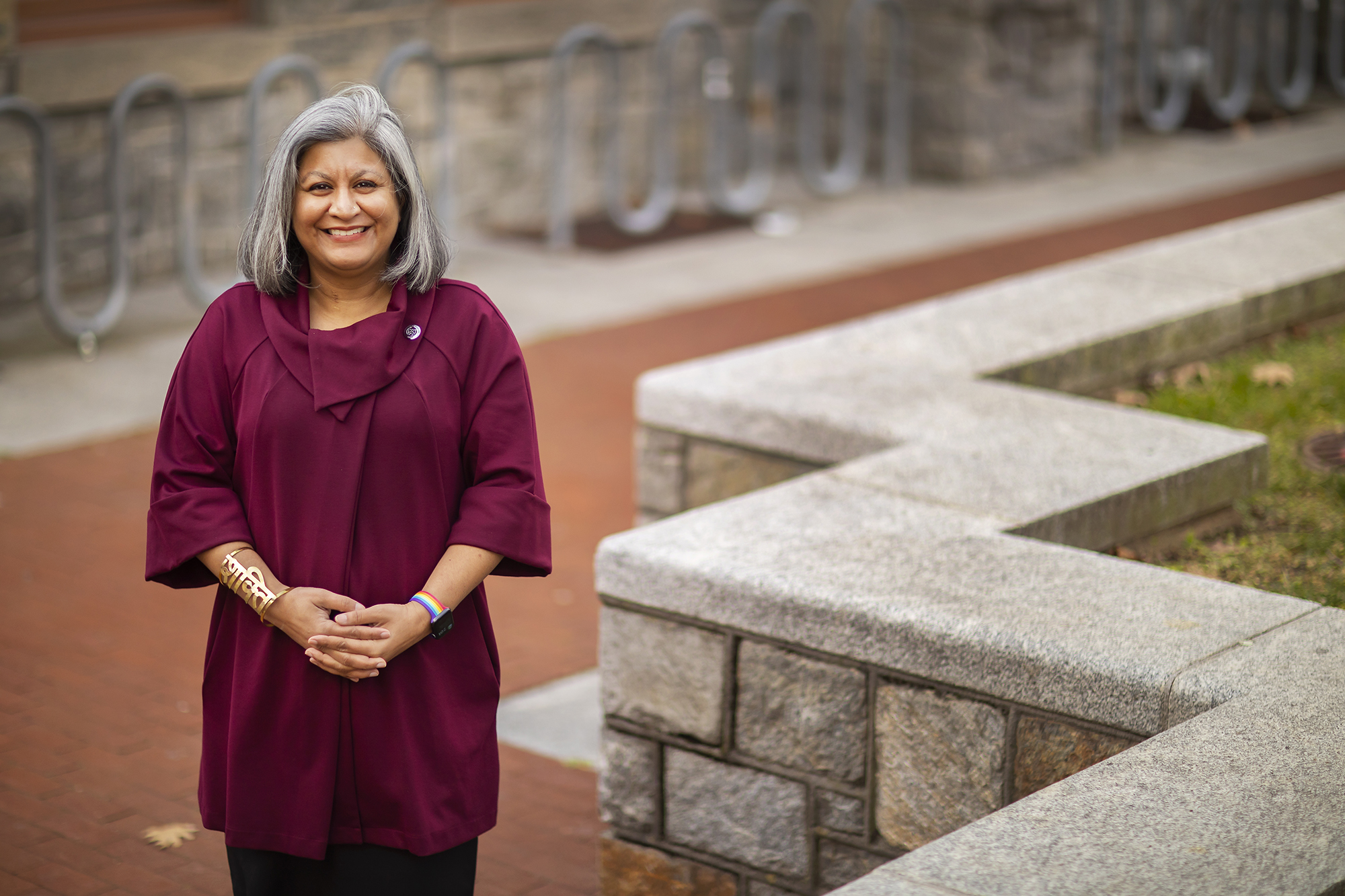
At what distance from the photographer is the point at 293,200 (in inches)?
103

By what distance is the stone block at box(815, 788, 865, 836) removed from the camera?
3.34 metres

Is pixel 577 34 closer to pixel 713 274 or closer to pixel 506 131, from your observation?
pixel 506 131

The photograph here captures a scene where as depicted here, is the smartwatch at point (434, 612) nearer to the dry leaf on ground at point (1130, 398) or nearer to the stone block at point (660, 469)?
the stone block at point (660, 469)

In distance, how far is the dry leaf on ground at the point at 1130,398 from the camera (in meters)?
5.21

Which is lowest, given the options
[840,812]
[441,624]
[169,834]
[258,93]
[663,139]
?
[169,834]

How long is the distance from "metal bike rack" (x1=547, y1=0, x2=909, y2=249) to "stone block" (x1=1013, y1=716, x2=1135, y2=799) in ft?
24.6

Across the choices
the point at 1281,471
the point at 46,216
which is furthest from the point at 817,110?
the point at 1281,471

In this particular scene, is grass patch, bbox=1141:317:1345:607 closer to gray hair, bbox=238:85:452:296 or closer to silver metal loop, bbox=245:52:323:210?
gray hair, bbox=238:85:452:296

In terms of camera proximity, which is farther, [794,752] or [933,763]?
[794,752]

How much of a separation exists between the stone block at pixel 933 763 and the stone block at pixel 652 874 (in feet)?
1.48

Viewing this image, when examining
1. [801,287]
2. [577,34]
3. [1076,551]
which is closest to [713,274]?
[801,287]

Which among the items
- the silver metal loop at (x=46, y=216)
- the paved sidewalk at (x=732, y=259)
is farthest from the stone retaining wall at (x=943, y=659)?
the silver metal loop at (x=46, y=216)

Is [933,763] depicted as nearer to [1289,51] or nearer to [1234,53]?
[1234,53]

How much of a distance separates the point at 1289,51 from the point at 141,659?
545 inches
